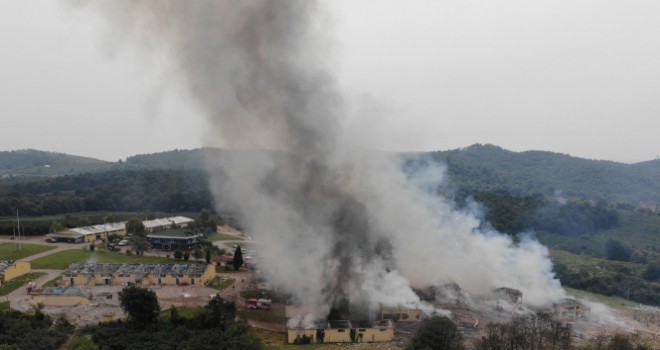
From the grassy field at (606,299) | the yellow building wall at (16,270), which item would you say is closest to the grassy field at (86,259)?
the yellow building wall at (16,270)

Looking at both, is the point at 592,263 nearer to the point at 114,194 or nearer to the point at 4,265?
the point at 4,265

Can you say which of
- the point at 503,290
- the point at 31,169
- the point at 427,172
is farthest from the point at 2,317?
the point at 31,169

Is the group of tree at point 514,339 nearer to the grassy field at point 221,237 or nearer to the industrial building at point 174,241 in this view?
the industrial building at point 174,241

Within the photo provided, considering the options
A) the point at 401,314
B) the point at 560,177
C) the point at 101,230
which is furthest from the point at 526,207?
the point at 560,177

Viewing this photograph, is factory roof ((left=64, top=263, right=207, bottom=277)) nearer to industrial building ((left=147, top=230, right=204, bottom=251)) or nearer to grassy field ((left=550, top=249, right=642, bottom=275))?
industrial building ((left=147, top=230, right=204, bottom=251))

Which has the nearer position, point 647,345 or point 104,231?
point 647,345

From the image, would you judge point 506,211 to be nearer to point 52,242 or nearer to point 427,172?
point 427,172
